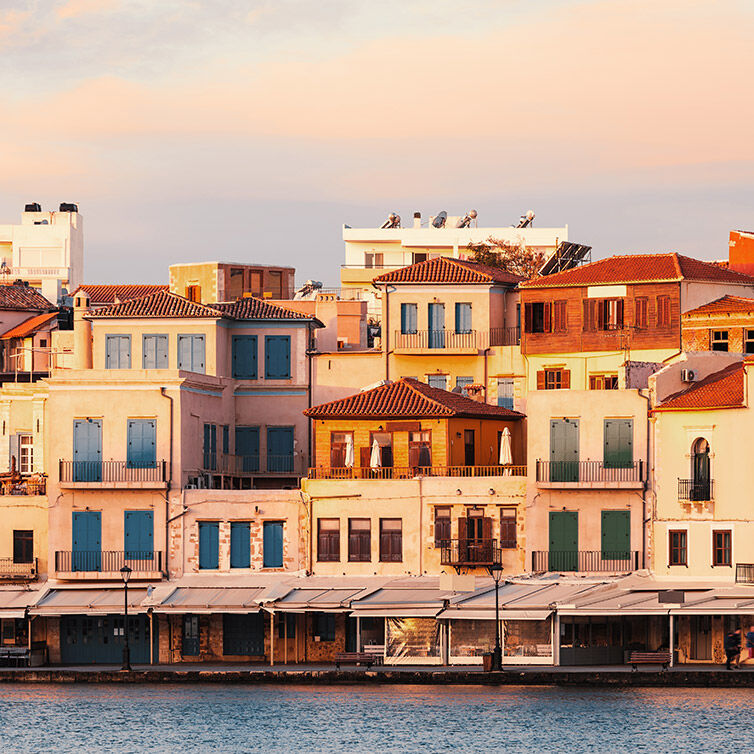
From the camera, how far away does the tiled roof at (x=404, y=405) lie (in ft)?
246

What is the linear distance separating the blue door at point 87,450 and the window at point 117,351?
7714 mm

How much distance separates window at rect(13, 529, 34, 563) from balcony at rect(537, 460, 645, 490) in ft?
57.9

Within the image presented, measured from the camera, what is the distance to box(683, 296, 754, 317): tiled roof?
7888cm

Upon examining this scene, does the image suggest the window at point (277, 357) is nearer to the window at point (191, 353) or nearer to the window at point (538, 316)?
the window at point (191, 353)

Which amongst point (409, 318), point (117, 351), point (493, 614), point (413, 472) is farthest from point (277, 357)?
point (493, 614)

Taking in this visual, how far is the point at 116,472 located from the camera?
2943 inches

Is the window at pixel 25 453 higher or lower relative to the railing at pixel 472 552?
higher

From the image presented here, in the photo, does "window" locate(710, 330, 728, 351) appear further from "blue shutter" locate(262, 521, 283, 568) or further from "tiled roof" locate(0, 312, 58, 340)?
"tiled roof" locate(0, 312, 58, 340)

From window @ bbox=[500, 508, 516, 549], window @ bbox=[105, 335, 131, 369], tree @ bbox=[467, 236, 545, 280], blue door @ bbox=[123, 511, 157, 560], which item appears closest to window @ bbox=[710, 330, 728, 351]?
window @ bbox=[500, 508, 516, 549]

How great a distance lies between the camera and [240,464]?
8169cm

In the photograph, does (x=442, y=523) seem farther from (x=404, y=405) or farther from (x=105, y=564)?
(x=105, y=564)

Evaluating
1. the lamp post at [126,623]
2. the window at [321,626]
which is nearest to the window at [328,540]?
the window at [321,626]

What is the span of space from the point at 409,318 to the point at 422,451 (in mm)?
9615

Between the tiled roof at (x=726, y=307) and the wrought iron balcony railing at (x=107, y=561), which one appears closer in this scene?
the wrought iron balcony railing at (x=107, y=561)
